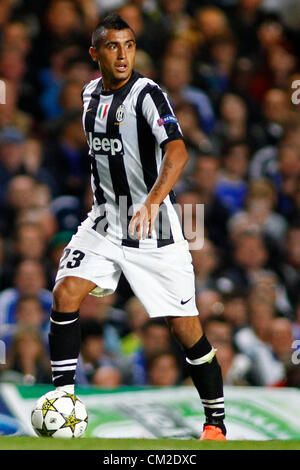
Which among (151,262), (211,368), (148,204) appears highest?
(148,204)

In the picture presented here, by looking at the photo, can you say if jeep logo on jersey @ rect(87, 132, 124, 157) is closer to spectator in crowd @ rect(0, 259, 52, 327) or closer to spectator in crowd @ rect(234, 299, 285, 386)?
spectator in crowd @ rect(0, 259, 52, 327)

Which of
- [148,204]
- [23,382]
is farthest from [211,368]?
[23,382]

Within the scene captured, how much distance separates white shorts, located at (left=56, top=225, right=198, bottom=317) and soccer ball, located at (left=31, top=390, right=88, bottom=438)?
1.86ft

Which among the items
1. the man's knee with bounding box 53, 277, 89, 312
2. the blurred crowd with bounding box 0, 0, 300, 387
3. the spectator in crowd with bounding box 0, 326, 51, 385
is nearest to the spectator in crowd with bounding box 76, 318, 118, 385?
the blurred crowd with bounding box 0, 0, 300, 387

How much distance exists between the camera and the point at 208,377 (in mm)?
4957

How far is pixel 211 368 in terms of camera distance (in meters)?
4.96

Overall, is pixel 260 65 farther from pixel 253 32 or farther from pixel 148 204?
pixel 148 204

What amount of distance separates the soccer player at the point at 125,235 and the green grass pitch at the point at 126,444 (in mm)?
607

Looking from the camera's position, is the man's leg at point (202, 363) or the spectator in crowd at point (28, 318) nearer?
the man's leg at point (202, 363)

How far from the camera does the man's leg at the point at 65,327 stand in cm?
471

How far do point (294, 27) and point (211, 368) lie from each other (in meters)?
6.39

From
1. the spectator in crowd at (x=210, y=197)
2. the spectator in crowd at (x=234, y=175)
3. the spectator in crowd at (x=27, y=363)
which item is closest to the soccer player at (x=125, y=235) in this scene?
the spectator in crowd at (x=27, y=363)

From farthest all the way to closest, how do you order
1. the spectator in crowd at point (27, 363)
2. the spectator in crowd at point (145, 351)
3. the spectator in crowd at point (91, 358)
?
the spectator in crowd at point (145, 351) → the spectator in crowd at point (91, 358) → the spectator in crowd at point (27, 363)

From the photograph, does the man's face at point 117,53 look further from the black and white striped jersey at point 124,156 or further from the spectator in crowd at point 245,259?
the spectator in crowd at point 245,259
